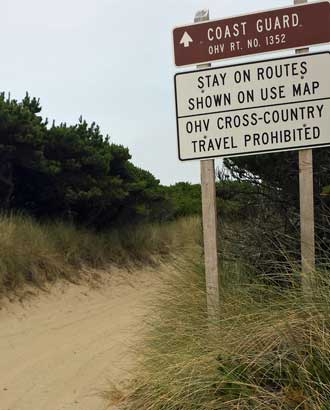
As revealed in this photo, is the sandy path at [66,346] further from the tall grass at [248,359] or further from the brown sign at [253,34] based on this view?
the brown sign at [253,34]

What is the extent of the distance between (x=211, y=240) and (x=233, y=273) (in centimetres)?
79

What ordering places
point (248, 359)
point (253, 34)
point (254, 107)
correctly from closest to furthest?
point (248, 359), point (254, 107), point (253, 34)

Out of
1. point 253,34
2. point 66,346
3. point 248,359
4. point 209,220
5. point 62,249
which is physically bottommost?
point 66,346

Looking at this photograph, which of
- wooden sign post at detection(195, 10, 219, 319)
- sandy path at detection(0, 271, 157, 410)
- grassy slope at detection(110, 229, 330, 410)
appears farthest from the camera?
sandy path at detection(0, 271, 157, 410)

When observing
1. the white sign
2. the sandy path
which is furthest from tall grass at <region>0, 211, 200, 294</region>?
the white sign

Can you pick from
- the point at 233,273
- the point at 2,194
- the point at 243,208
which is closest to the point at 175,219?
the point at 2,194

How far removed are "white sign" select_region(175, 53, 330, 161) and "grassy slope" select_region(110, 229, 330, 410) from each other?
1.19 m

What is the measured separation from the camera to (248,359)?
371cm

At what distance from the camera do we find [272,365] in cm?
363

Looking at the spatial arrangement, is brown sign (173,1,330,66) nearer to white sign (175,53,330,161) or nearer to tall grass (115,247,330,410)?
white sign (175,53,330,161)

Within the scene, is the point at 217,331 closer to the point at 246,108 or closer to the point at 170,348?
the point at 170,348

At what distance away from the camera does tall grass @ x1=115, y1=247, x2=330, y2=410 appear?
3445mm

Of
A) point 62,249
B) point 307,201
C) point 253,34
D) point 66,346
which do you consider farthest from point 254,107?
point 62,249

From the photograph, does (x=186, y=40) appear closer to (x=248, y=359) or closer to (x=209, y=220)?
(x=209, y=220)
